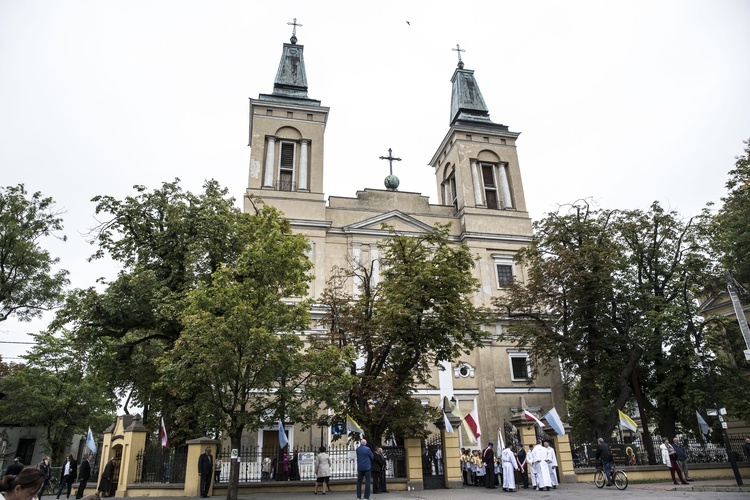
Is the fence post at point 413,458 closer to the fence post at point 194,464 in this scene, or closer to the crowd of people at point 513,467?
the crowd of people at point 513,467

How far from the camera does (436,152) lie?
41.1m

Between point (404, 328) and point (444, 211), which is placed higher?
point (444, 211)

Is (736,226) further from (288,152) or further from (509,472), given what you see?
(288,152)

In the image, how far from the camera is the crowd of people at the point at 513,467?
62.0ft

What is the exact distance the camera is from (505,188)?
37.0 m

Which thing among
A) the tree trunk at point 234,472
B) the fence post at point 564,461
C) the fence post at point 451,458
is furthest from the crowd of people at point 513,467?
the tree trunk at point 234,472

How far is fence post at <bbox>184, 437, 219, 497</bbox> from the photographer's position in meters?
17.8

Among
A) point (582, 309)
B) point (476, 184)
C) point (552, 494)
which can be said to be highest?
point (476, 184)

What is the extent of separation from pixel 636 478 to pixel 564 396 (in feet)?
32.9

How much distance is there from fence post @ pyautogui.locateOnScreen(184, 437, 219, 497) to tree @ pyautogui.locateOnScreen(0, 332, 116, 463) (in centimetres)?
2136

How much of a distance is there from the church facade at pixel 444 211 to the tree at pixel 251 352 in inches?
416

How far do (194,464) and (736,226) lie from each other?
24701mm

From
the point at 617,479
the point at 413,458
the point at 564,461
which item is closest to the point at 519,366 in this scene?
the point at 564,461

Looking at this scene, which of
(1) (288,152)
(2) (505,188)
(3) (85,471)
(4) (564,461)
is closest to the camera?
(3) (85,471)
